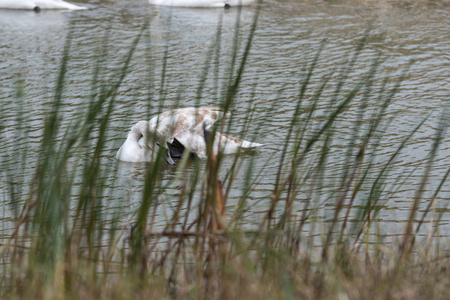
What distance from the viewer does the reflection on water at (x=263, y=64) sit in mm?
5461

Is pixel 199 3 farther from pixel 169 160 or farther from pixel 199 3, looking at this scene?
pixel 169 160

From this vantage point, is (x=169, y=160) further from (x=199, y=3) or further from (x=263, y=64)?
(x=199, y=3)

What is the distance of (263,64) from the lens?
875 cm

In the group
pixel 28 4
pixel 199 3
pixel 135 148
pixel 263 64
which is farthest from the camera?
pixel 199 3

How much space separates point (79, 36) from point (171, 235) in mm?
7798

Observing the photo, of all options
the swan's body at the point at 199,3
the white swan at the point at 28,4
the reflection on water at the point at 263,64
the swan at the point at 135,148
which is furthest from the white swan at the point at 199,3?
the swan at the point at 135,148

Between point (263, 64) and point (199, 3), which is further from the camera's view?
point (199, 3)

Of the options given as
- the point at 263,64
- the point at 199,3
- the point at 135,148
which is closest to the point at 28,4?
the point at 199,3

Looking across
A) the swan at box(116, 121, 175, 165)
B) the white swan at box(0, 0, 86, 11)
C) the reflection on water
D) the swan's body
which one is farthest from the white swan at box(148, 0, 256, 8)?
the swan at box(116, 121, 175, 165)

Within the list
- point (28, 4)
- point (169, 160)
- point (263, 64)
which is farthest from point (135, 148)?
point (28, 4)

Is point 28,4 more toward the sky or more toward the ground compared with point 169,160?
more toward the ground

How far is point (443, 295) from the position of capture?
2.53 metres

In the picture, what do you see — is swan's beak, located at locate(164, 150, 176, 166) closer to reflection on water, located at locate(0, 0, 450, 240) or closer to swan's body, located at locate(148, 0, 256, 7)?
reflection on water, located at locate(0, 0, 450, 240)

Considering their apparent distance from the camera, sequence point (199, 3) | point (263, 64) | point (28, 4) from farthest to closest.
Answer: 1. point (199, 3)
2. point (28, 4)
3. point (263, 64)
